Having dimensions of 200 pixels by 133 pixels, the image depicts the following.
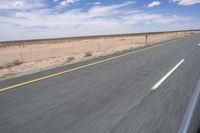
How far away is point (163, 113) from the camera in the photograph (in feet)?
15.8

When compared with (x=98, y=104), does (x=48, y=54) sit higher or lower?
lower

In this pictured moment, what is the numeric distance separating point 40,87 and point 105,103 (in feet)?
9.03

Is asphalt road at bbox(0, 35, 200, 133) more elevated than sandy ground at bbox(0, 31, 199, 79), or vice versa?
asphalt road at bbox(0, 35, 200, 133)

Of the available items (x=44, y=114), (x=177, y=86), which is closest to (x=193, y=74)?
(x=177, y=86)

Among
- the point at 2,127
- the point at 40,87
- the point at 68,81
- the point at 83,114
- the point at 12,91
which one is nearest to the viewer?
the point at 2,127

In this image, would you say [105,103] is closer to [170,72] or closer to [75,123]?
[75,123]

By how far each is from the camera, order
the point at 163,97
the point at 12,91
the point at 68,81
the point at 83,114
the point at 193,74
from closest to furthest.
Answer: the point at 83,114 < the point at 163,97 < the point at 12,91 < the point at 68,81 < the point at 193,74

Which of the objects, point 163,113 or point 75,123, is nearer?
point 75,123

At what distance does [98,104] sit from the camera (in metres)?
5.43

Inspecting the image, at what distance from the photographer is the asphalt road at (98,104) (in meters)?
4.16

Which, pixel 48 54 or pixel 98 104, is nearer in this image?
pixel 98 104

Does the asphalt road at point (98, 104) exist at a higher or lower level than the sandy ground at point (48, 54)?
higher

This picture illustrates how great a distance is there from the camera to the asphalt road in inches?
164

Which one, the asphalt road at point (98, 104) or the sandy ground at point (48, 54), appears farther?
the sandy ground at point (48, 54)
